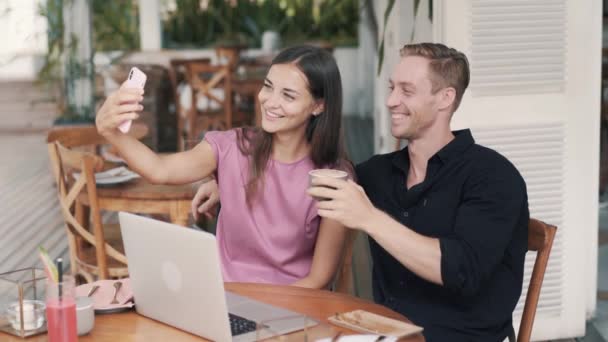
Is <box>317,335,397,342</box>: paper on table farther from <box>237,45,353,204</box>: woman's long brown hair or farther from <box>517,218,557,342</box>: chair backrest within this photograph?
<box>237,45,353,204</box>: woman's long brown hair

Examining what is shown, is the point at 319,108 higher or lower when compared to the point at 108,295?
higher

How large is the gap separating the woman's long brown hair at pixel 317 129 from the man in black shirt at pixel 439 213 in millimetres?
137

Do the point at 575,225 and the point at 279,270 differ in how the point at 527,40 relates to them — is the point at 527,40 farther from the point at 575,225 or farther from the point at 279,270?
the point at 279,270

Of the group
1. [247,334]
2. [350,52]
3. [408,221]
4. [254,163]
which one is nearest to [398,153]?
[408,221]

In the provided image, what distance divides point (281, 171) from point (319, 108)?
0.20m

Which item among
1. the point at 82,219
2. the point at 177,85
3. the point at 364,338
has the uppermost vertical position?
the point at 177,85

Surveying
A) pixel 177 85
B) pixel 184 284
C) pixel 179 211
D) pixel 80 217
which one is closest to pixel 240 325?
pixel 184 284

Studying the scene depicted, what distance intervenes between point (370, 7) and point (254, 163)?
6.20 m

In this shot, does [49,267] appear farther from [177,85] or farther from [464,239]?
[177,85]

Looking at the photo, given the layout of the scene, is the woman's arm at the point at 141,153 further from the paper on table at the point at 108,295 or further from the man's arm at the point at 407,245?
the man's arm at the point at 407,245

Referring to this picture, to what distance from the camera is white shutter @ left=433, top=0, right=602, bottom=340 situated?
330cm

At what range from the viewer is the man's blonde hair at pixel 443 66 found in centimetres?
223

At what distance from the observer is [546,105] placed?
3387 mm

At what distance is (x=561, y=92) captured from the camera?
339cm
